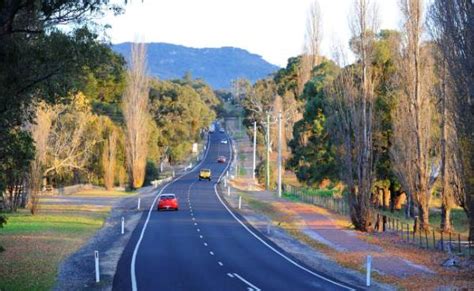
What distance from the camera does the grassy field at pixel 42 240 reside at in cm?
2033

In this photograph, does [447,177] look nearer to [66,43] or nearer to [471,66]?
[471,66]

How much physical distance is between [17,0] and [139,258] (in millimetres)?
12102

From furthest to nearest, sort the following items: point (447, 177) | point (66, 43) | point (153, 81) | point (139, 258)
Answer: point (153, 81) → point (447, 177) → point (139, 258) → point (66, 43)

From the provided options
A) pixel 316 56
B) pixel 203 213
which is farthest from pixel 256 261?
pixel 316 56

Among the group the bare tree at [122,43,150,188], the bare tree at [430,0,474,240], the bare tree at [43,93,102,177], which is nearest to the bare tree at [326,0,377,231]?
the bare tree at [430,0,474,240]

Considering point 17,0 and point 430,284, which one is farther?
point 430,284

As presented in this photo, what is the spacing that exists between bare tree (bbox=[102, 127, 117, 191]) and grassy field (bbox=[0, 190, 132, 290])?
18741 millimetres

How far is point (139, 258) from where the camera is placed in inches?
1004

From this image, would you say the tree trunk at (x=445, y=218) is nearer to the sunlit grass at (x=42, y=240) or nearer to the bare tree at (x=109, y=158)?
the sunlit grass at (x=42, y=240)

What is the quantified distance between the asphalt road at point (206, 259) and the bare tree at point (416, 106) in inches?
357

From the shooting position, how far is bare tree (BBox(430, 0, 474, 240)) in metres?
23.6

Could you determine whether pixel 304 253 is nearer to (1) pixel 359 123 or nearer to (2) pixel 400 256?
(2) pixel 400 256

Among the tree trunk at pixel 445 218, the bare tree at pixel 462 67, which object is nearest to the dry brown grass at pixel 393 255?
the bare tree at pixel 462 67

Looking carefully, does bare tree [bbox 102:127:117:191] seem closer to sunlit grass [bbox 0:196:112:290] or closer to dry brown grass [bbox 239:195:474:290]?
sunlit grass [bbox 0:196:112:290]
